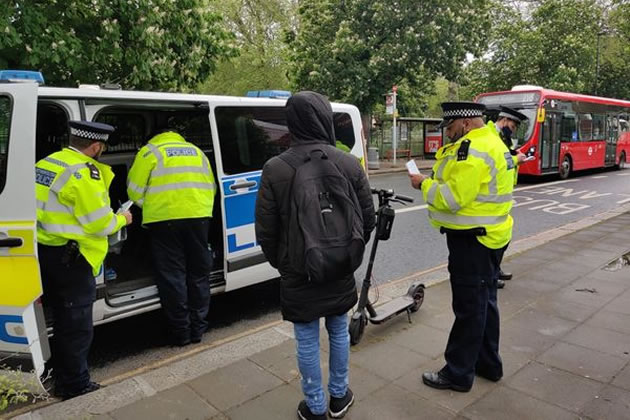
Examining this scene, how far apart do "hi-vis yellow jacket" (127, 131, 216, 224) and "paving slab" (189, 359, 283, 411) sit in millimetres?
1232

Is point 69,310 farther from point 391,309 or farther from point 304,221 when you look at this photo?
point 391,309

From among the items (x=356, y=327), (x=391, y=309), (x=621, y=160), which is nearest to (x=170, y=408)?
(x=356, y=327)

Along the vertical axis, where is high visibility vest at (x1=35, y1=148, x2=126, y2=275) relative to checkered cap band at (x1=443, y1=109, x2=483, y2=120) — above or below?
below

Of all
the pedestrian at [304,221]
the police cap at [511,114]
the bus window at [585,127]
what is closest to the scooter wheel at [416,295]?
the pedestrian at [304,221]

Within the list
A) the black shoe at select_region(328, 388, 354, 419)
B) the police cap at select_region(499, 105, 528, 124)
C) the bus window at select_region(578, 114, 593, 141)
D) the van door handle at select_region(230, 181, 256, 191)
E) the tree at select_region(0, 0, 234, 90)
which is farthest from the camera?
the bus window at select_region(578, 114, 593, 141)

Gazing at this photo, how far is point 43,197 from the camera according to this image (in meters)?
3.08

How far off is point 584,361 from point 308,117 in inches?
104

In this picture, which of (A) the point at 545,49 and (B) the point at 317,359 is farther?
(A) the point at 545,49

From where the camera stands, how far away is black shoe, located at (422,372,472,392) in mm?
3105

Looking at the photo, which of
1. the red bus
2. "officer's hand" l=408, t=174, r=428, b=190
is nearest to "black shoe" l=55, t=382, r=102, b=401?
"officer's hand" l=408, t=174, r=428, b=190

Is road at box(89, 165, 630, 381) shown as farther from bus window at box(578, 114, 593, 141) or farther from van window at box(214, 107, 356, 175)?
bus window at box(578, 114, 593, 141)

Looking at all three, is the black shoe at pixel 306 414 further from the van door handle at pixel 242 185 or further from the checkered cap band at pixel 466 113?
the van door handle at pixel 242 185

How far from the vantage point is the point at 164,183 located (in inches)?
153

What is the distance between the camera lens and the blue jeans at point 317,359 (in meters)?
2.67
